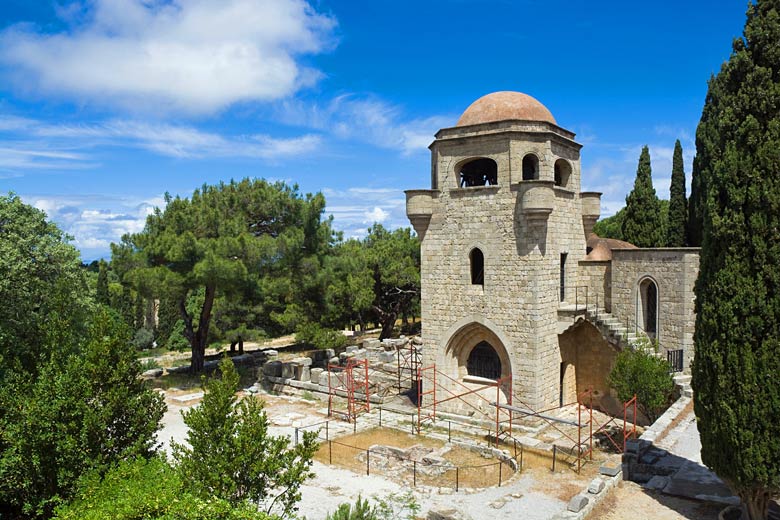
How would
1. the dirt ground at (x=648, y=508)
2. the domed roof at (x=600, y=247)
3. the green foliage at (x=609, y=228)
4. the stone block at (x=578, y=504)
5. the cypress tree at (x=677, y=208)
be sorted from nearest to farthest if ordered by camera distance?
the dirt ground at (x=648, y=508)
the stone block at (x=578, y=504)
the domed roof at (x=600, y=247)
the cypress tree at (x=677, y=208)
the green foliage at (x=609, y=228)

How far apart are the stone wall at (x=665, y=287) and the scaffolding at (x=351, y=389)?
9475 mm

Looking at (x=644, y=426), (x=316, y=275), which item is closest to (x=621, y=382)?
(x=644, y=426)

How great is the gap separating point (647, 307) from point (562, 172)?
5.58 meters

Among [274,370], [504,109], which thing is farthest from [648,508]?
[274,370]

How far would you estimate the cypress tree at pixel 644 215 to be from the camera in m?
25.6

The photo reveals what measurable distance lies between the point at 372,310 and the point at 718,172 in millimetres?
30300

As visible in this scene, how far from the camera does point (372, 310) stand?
3966 cm

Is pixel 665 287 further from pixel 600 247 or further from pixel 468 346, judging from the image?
pixel 468 346

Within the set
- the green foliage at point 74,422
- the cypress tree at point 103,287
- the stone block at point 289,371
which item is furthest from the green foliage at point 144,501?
the cypress tree at point 103,287

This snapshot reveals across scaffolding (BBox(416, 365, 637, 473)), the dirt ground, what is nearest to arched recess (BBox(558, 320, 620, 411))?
scaffolding (BBox(416, 365, 637, 473))

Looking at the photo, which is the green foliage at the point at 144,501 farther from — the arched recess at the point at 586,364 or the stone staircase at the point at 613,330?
the arched recess at the point at 586,364

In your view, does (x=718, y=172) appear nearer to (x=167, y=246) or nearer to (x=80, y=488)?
(x=80, y=488)

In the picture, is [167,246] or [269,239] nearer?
[167,246]

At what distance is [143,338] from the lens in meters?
46.4
